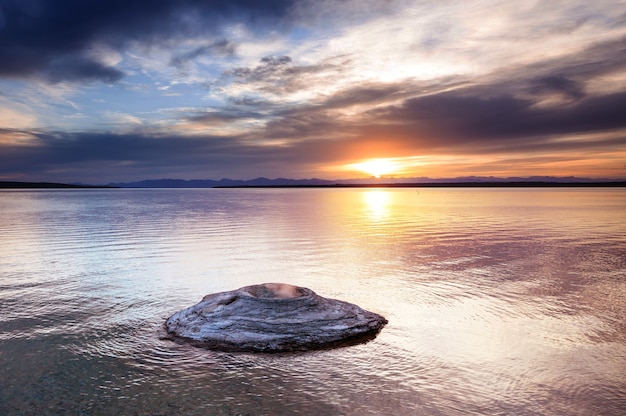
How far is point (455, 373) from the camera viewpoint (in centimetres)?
1041

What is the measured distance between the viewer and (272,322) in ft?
42.9

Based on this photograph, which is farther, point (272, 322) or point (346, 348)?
point (272, 322)

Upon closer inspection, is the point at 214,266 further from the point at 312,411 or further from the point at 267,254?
the point at 312,411

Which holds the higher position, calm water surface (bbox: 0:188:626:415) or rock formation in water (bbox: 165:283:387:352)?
rock formation in water (bbox: 165:283:387:352)

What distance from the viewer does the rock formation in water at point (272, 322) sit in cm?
1245

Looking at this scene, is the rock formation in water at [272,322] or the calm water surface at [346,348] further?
the rock formation in water at [272,322]

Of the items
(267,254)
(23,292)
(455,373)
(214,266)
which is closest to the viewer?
(455,373)

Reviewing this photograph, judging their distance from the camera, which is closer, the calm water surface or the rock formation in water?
the calm water surface

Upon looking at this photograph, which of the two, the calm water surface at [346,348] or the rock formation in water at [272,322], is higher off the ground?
the rock formation in water at [272,322]

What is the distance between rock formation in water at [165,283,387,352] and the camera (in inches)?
490

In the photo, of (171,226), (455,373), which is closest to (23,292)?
(455,373)

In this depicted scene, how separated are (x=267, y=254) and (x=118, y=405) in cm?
1985

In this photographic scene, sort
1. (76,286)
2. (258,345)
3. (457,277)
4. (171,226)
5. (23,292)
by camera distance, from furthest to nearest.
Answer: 1. (171,226)
2. (457,277)
3. (76,286)
4. (23,292)
5. (258,345)

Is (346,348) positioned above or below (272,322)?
below
